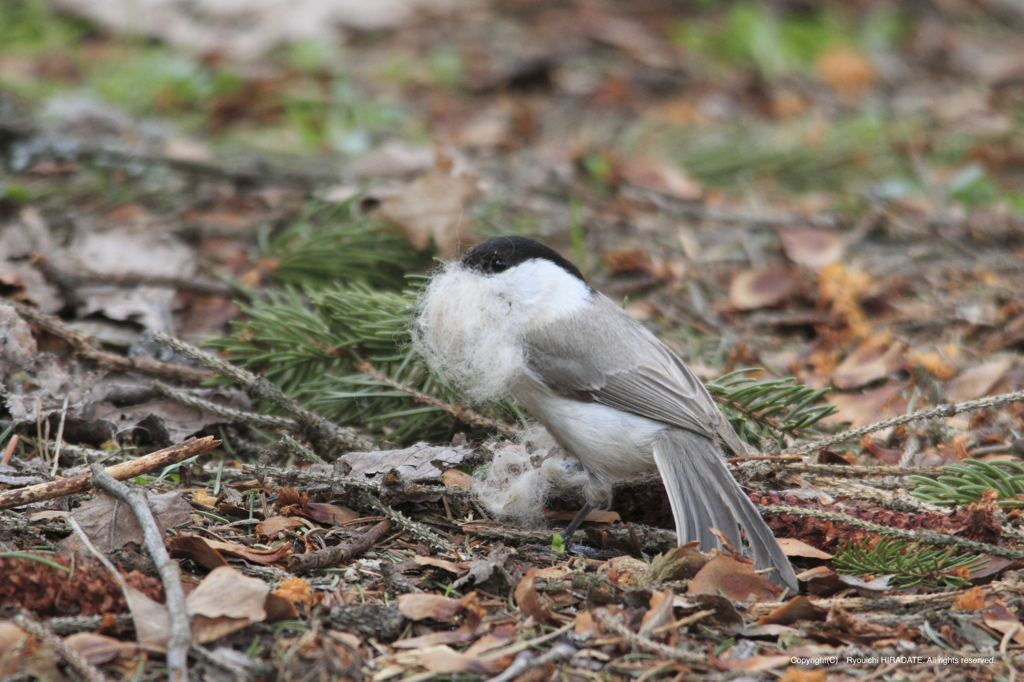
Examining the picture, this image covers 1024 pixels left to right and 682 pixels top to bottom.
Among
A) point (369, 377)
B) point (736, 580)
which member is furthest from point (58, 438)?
point (736, 580)

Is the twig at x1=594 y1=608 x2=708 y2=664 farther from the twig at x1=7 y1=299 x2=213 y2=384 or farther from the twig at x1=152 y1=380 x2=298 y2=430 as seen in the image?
the twig at x1=7 y1=299 x2=213 y2=384

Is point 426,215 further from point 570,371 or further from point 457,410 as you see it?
point 570,371

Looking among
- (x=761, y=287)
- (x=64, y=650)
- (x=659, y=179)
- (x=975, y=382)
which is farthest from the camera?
(x=659, y=179)

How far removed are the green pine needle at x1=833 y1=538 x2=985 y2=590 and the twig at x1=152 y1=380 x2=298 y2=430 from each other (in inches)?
63.3

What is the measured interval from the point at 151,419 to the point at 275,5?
4841 mm

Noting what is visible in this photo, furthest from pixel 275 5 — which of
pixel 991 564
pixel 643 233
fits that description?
pixel 991 564

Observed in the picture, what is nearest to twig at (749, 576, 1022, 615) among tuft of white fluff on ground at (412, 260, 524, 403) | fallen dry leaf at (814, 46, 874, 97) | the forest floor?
the forest floor

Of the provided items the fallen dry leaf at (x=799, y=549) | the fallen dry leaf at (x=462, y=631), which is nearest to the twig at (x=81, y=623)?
the fallen dry leaf at (x=462, y=631)

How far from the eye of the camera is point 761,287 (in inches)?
150

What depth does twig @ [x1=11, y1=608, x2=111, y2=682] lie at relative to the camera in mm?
1543

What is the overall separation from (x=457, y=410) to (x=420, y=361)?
206 mm

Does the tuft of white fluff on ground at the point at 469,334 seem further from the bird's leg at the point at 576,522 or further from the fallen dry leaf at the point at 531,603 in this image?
the fallen dry leaf at the point at 531,603

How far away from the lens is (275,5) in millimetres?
6465

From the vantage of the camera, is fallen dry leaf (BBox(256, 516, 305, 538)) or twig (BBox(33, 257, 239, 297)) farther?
twig (BBox(33, 257, 239, 297))
